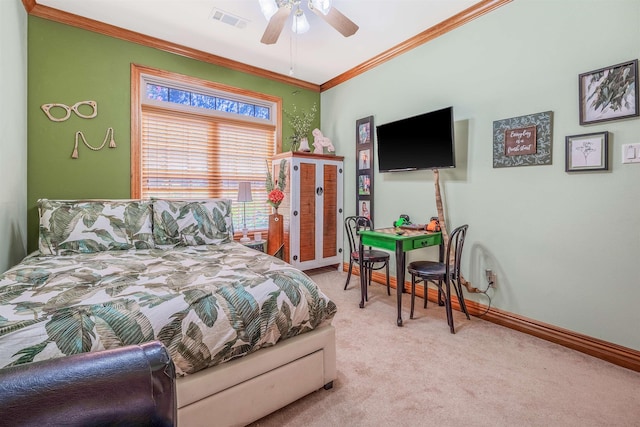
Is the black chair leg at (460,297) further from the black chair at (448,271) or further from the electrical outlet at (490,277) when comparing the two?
the electrical outlet at (490,277)

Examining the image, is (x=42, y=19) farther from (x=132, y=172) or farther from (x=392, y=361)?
(x=392, y=361)

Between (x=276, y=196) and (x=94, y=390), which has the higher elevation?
(x=276, y=196)


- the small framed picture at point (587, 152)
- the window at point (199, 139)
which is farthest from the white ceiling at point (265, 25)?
the small framed picture at point (587, 152)

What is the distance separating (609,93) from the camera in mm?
2057

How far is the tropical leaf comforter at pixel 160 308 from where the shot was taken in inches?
42.6

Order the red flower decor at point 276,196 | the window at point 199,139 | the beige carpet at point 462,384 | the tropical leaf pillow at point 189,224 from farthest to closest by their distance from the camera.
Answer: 1. the red flower decor at point 276,196
2. the window at point 199,139
3. the tropical leaf pillow at point 189,224
4. the beige carpet at point 462,384

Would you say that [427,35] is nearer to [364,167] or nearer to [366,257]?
[364,167]

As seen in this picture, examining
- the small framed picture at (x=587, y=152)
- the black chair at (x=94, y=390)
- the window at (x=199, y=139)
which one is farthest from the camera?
the window at (x=199, y=139)

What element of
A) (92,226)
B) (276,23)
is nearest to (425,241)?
(276,23)

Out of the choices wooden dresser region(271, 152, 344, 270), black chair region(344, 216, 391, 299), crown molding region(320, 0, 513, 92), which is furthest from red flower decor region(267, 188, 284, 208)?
crown molding region(320, 0, 513, 92)

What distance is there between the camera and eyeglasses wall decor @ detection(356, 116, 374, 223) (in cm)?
395

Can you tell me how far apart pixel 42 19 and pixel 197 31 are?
4.51 ft

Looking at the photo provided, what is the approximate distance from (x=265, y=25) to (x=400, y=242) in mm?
2589

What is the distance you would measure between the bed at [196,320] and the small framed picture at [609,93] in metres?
2.30
